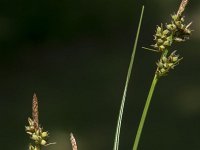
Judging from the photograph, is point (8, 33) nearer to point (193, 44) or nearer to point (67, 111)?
point (67, 111)

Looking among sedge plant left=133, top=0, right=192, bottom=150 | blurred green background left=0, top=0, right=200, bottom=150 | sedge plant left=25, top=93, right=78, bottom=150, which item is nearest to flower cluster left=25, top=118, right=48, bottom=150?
sedge plant left=25, top=93, right=78, bottom=150

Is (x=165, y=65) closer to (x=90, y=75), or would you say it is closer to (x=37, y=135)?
(x=37, y=135)

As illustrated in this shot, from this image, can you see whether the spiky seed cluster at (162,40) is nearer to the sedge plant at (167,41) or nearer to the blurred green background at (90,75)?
the sedge plant at (167,41)

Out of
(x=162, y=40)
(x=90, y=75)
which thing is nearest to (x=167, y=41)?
(x=162, y=40)

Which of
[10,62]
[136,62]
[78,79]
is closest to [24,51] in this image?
[10,62]

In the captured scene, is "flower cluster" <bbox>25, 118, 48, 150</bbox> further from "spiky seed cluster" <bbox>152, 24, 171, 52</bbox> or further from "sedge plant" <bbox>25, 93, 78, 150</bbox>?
"spiky seed cluster" <bbox>152, 24, 171, 52</bbox>

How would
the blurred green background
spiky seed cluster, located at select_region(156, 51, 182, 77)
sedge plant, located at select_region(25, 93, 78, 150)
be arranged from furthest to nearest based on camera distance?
the blurred green background
spiky seed cluster, located at select_region(156, 51, 182, 77)
sedge plant, located at select_region(25, 93, 78, 150)
